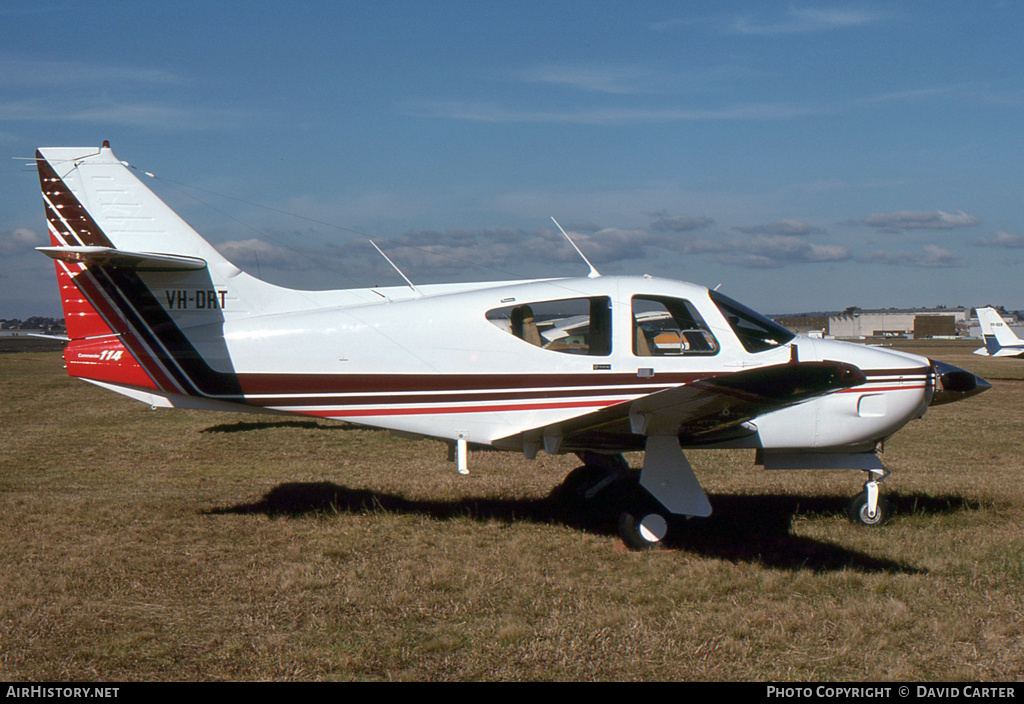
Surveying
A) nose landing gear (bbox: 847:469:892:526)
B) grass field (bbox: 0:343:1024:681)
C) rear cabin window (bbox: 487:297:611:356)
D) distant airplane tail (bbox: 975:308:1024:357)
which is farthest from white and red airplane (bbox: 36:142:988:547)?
distant airplane tail (bbox: 975:308:1024:357)

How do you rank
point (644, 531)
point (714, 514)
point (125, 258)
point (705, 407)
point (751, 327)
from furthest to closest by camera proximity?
point (714, 514)
point (751, 327)
point (644, 531)
point (125, 258)
point (705, 407)

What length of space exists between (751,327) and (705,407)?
1.43 meters

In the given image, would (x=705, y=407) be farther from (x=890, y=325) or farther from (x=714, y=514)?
(x=890, y=325)

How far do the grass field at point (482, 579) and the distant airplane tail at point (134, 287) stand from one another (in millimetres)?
1515

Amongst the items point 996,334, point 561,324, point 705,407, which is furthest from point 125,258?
point 996,334

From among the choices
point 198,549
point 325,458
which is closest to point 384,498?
point 198,549

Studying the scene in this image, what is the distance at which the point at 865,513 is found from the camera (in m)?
7.25

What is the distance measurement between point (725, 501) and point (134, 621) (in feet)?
19.4

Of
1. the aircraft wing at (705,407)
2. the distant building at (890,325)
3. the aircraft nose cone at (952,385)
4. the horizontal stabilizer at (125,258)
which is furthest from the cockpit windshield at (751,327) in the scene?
the distant building at (890,325)

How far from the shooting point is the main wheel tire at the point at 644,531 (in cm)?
650

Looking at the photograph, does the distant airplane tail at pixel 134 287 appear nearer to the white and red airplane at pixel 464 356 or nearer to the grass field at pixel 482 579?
the white and red airplane at pixel 464 356

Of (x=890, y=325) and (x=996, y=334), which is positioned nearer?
(x=996, y=334)

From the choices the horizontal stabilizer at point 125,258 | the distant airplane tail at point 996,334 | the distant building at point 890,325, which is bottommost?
the distant building at point 890,325

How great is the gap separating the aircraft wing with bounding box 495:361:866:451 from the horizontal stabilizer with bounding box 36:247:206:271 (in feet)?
10.4
